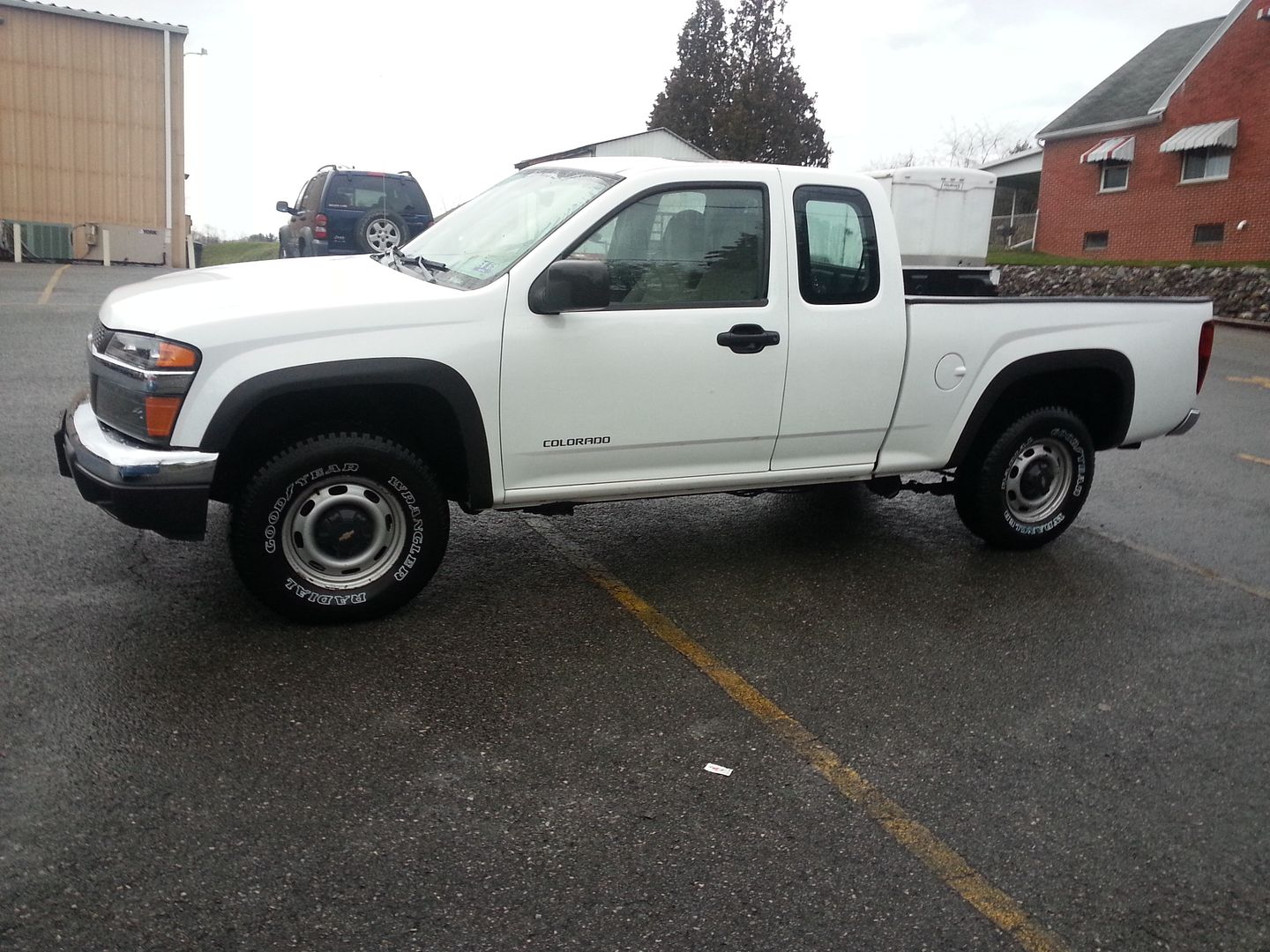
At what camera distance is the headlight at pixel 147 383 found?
4.14m

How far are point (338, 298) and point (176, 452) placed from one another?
854mm

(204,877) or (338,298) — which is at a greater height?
(338,298)

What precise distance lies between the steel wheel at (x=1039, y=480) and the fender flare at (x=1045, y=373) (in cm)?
30

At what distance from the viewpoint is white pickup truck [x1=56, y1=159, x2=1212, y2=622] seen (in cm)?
428

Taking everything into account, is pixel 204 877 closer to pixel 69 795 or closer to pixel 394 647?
pixel 69 795

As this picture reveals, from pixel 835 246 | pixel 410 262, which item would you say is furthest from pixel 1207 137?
pixel 410 262

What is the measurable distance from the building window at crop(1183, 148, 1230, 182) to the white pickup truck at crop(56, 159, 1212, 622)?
26.7 m

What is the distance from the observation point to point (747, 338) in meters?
5.02

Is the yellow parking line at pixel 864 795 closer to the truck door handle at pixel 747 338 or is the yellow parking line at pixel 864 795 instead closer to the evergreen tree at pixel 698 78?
the truck door handle at pixel 747 338

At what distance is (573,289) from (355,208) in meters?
14.4

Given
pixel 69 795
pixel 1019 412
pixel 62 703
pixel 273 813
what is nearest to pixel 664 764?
pixel 273 813

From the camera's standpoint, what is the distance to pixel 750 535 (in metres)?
6.31

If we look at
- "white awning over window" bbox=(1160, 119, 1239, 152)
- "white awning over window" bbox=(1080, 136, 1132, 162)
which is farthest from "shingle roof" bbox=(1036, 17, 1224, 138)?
"white awning over window" bbox=(1160, 119, 1239, 152)

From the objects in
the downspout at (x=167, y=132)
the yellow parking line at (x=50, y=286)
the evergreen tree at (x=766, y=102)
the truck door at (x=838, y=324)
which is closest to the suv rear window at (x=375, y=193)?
the yellow parking line at (x=50, y=286)
